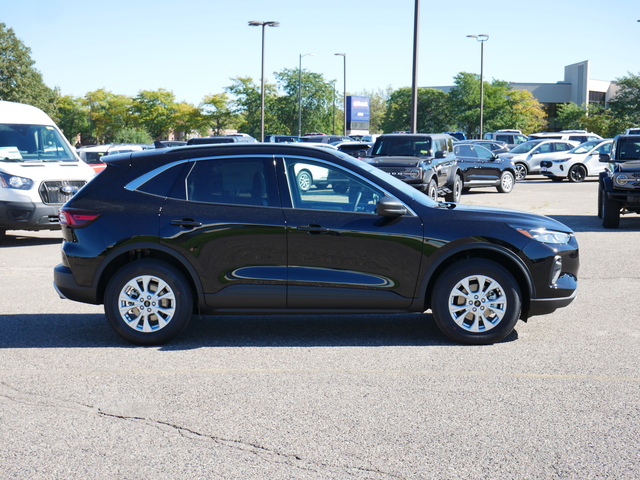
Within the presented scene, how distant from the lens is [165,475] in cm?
411

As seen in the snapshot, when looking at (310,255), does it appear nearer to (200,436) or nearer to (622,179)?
(200,436)

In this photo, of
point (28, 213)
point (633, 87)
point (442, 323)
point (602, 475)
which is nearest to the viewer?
point (602, 475)

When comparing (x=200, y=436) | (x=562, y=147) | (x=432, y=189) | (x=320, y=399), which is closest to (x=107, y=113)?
(x=562, y=147)

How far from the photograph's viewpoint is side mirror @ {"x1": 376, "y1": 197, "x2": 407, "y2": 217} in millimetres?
6637

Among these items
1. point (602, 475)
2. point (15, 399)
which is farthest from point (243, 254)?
point (602, 475)

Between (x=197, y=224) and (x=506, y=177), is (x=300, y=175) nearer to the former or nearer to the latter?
(x=197, y=224)

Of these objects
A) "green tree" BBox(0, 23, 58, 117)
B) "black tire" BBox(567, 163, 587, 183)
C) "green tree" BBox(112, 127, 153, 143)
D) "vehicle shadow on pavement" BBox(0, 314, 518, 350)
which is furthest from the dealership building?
"vehicle shadow on pavement" BBox(0, 314, 518, 350)

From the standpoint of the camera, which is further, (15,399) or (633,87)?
(633,87)

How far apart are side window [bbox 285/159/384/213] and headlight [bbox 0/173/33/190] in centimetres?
803

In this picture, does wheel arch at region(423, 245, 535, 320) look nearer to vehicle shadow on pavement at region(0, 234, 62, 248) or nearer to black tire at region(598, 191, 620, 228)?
vehicle shadow on pavement at region(0, 234, 62, 248)

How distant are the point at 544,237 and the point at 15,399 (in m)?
4.15

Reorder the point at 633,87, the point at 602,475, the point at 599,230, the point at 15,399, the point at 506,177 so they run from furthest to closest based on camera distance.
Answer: the point at 633,87 → the point at 506,177 → the point at 599,230 → the point at 15,399 → the point at 602,475

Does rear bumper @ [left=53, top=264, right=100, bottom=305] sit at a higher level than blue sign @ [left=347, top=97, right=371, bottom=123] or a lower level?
lower

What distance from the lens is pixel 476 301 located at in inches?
265
